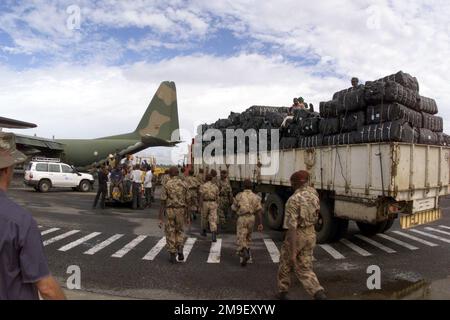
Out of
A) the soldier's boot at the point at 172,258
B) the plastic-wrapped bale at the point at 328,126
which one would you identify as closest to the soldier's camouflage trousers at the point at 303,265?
the soldier's boot at the point at 172,258

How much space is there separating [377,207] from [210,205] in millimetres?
3937

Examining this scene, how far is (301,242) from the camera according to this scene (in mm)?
5625

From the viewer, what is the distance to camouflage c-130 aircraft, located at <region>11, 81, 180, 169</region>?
30.8 meters

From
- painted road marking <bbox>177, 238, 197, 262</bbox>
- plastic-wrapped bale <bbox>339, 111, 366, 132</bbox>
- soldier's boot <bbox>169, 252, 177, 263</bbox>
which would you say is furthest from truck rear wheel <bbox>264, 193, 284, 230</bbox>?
soldier's boot <bbox>169, 252, 177, 263</bbox>

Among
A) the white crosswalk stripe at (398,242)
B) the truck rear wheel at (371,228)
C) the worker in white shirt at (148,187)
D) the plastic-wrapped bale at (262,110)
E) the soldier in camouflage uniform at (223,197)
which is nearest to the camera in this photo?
the white crosswalk stripe at (398,242)

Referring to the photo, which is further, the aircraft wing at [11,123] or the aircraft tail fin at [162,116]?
the aircraft tail fin at [162,116]

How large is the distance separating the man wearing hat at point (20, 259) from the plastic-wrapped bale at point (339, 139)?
7806 millimetres

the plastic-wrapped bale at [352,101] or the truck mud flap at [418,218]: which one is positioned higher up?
the plastic-wrapped bale at [352,101]

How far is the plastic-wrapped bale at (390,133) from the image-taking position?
8036mm

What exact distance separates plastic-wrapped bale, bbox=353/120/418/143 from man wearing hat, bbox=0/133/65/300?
23.6 feet

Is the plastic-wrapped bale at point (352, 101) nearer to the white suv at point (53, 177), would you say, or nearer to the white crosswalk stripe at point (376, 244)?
the white crosswalk stripe at point (376, 244)

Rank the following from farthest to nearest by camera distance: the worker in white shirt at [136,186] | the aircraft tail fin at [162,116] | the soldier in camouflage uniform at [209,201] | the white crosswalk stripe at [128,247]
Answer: the aircraft tail fin at [162,116] < the worker in white shirt at [136,186] < the soldier in camouflage uniform at [209,201] < the white crosswalk stripe at [128,247]

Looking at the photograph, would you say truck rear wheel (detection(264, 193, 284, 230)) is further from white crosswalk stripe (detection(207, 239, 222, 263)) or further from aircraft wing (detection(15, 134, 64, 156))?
aircraft wing (detection(15, 134, 64, 156))
